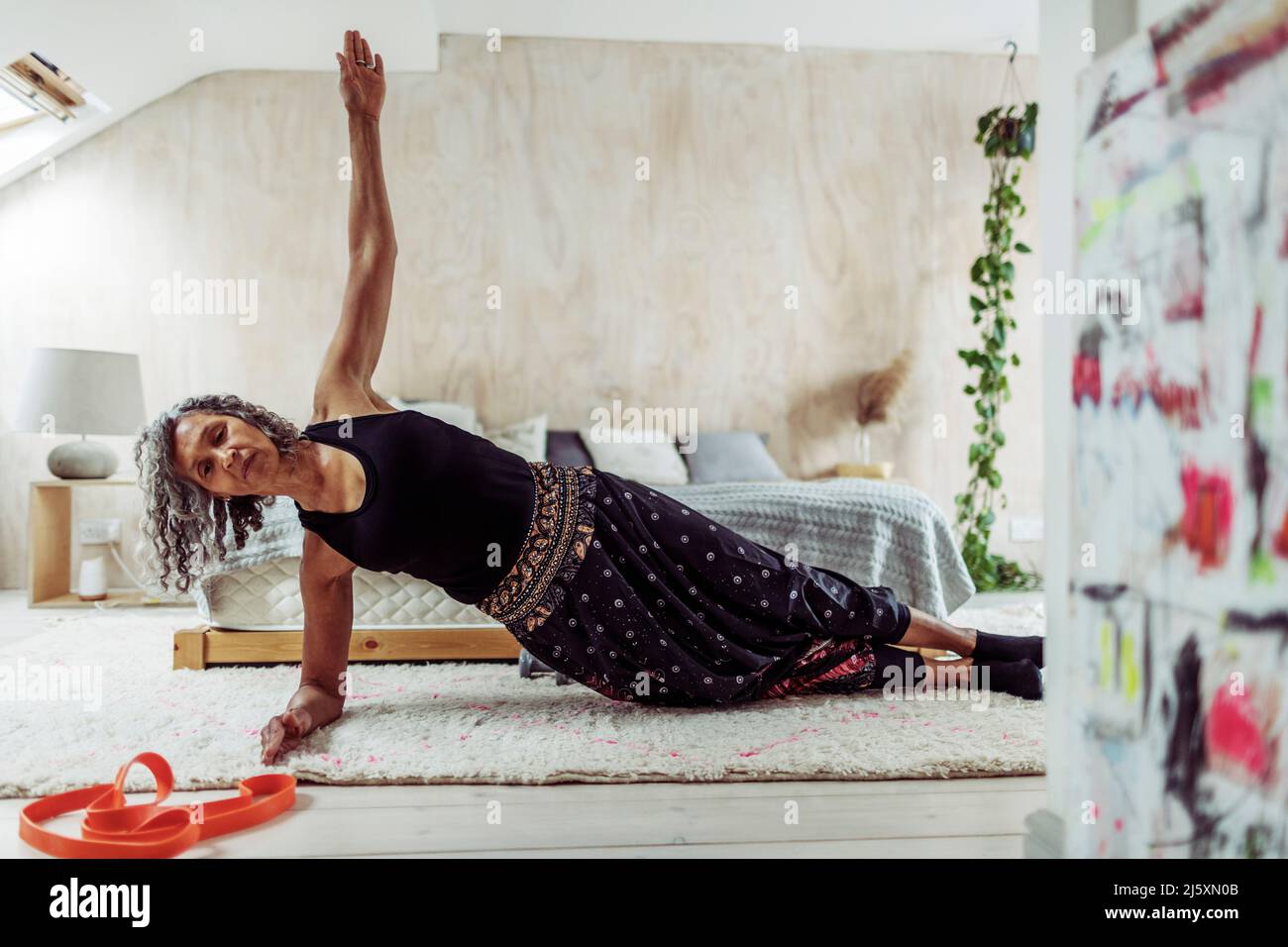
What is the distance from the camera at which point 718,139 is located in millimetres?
4816

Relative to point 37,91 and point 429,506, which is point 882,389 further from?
point 37,91

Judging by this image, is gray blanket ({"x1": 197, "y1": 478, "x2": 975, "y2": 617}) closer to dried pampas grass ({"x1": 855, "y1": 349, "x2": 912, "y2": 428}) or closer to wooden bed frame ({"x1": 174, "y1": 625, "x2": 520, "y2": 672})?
wooden bed frame ({"x1": 174, "y1": 625, "x2": 520, "y2": 672})

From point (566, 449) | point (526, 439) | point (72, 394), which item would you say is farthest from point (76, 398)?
point (566, 449)

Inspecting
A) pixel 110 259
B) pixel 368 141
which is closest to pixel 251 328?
pixel 110 259

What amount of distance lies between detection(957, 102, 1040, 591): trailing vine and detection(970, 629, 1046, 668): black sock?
227 cm

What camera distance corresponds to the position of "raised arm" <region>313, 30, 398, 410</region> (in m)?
1.83

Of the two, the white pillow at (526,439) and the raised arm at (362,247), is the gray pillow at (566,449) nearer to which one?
the white pillow at (526,439)

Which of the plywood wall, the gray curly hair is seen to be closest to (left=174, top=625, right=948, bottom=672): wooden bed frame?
the gray curly hair

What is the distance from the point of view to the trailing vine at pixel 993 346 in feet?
14.7

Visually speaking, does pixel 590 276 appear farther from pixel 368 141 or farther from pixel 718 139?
pixel 368 141

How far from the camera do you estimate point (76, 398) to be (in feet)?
12.4

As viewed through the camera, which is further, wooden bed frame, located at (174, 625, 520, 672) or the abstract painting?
wooden bed frame, located at (174, 625, 520, 672)
